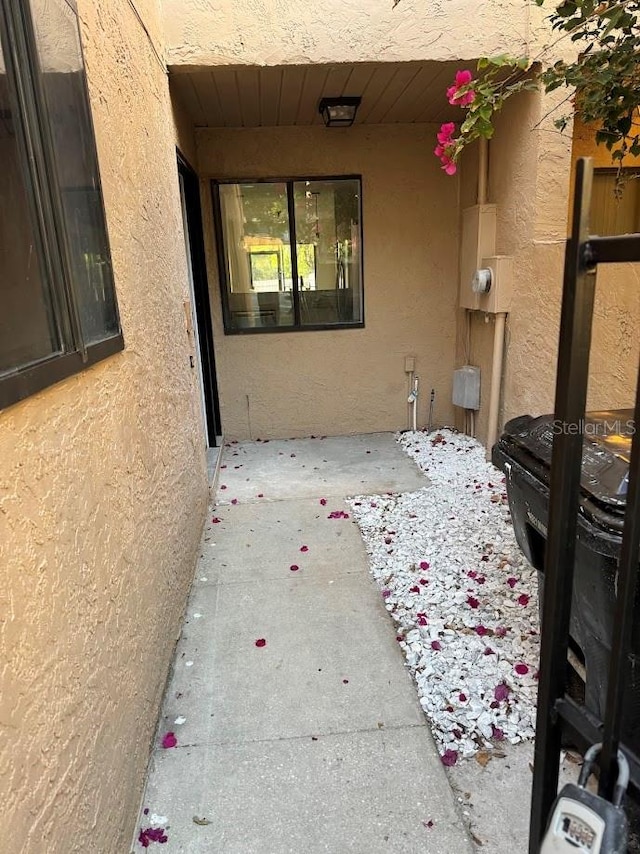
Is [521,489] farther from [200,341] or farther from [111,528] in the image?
[200,341]

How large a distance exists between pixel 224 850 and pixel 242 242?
512 cm

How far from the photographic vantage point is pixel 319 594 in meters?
3.12

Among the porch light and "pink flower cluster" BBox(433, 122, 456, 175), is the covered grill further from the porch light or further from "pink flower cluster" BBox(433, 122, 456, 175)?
the porch light

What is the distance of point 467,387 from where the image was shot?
5523 millimetres

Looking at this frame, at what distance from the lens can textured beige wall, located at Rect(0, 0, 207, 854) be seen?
117 cm

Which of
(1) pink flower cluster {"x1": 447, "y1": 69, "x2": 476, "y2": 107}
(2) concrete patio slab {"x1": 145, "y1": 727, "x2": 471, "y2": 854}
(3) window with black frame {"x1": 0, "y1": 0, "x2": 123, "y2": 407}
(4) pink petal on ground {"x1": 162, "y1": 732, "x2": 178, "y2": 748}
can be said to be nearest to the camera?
(3) window with black frame {"x1": 0, "y1": 0, "x2": 123, "y2": 407}

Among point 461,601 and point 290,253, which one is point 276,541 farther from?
point 290,253

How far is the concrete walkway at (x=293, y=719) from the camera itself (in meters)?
1.79

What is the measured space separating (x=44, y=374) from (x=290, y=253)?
4726 millimetres

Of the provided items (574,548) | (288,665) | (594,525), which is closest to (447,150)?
(594,525)

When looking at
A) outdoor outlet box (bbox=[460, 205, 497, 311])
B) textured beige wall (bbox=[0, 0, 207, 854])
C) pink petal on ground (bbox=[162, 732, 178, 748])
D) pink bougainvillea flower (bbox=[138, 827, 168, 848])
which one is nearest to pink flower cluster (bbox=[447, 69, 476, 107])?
textured beige wall (bbox=[0, 0, 207, 854])

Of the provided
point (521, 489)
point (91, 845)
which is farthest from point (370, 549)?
point (91, 845)

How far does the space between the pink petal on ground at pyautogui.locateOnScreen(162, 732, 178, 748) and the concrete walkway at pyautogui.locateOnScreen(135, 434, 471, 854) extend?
2 centimetres

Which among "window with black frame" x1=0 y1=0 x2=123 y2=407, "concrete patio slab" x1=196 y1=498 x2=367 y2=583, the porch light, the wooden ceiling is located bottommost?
"concrete patio slab" x1=196 y1=498 x2=367 y2=583
